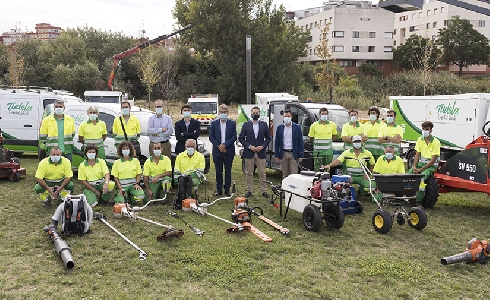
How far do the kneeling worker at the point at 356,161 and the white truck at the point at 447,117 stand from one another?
3909 mm

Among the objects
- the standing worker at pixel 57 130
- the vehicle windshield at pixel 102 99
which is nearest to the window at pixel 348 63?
the vehicle windshield at pixel 102 99

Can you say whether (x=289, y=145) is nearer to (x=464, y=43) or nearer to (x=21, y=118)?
(x=21, y=118)

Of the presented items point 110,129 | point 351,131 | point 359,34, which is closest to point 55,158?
point 110,129

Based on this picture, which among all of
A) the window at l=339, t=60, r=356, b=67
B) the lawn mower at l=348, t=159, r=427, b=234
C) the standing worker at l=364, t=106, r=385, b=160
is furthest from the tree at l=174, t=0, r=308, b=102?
the lawn mower at l=348, t=159, r=427, b=234

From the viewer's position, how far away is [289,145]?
28.7 feet

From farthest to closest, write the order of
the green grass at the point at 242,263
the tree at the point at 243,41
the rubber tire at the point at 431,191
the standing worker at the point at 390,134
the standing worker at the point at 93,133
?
the tree at the point at 243,41 → the standing worker at the point at 390,134 → the standing worker at the point at 93,133 → the rubber tire at the point at 431,191 → the green grass at the point at 242,263

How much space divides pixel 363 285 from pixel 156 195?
4989mm

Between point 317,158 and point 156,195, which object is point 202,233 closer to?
point 156,195

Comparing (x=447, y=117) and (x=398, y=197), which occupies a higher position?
(x=447, y=117)

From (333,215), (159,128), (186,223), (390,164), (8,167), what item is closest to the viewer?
(333,215)

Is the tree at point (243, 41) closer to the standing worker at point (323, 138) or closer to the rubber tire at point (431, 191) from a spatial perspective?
the standing worker at point (323, 138)

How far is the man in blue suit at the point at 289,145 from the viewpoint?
8656 mm

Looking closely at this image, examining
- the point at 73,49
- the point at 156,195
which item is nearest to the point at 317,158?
the point at 156,195

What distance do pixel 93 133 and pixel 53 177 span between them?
144 centimetres
